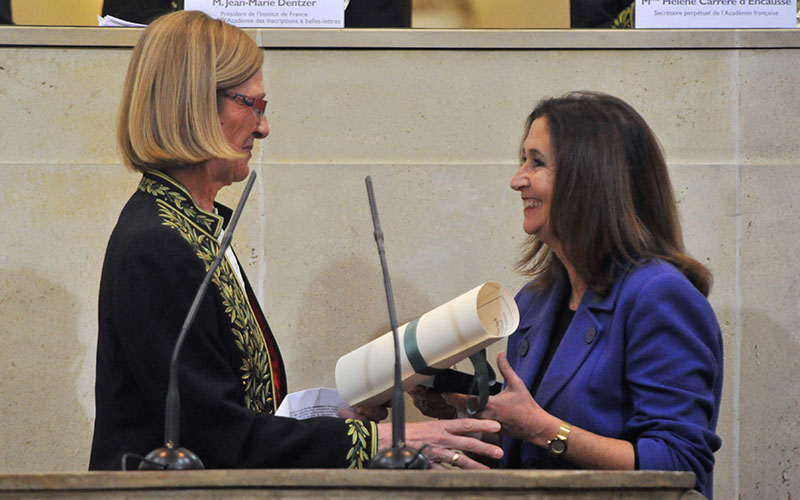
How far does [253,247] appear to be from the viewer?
3.76 m

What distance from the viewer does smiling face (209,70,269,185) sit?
2.68 meters

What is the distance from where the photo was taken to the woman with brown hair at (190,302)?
2.26 meters

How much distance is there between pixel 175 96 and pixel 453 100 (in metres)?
1.50

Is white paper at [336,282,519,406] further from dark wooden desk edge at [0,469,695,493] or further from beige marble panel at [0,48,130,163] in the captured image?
beige marble panel at [0,48,130,163]

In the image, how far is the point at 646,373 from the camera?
8.13 feet

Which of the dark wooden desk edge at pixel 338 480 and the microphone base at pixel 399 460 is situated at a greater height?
the dark wooden desk edge at pixel 338 480

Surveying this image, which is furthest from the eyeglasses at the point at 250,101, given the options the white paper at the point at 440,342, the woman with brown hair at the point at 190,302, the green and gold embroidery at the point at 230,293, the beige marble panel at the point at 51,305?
the beige marble panel at the point at 51,305

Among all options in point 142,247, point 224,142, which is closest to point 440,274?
point 224,142

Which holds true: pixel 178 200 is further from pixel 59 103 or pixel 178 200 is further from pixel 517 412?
pixel 59 103

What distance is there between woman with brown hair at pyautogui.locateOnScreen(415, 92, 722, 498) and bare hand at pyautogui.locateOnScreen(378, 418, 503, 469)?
4.2 inches

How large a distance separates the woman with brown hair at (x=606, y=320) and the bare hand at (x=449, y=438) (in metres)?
0.11

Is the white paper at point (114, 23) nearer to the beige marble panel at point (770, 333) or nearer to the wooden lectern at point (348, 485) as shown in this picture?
the beige marble panel at point (770, 333)

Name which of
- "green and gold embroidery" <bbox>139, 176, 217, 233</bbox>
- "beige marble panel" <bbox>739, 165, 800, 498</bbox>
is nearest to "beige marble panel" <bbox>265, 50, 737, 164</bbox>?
"beige marble panel" <bbox>739, 165, 800, 498</bbox>

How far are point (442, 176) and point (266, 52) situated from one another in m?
0.80
